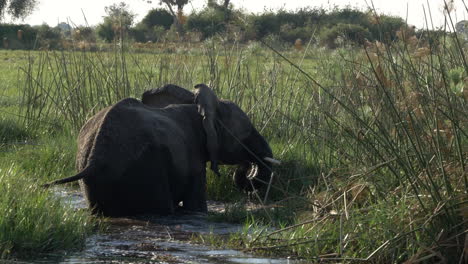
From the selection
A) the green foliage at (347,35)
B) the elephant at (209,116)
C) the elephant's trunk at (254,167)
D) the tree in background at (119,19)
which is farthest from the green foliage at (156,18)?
the elephant at (209,116)

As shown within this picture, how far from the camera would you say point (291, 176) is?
8.20m

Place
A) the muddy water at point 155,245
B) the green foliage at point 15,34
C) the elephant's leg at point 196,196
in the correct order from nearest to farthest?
the muddy water at point 155,245
the elephant's leg at point 196,196
the green foliage at point 15,34

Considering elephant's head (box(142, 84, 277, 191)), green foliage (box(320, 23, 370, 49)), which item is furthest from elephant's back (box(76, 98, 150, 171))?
green foliage (box(320, 23, 370, 49))

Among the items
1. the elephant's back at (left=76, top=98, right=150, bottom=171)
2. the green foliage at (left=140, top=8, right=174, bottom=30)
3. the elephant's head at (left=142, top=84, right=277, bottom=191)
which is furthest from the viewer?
the green foliage at (left=140, top=8, right=174, bottom=30)

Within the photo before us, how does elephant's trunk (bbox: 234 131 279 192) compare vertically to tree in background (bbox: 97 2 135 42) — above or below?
below

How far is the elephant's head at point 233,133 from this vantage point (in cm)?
792

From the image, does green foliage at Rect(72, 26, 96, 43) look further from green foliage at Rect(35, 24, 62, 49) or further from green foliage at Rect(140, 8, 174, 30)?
green foliage at Rect(140, 8, 174, 30)

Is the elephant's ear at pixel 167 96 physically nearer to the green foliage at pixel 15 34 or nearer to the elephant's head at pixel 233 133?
the elephant's head at pixel 233 133

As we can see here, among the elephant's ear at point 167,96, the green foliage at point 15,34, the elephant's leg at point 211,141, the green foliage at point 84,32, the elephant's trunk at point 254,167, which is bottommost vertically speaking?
the green foliage at point 15,34

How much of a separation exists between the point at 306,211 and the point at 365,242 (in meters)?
1.80

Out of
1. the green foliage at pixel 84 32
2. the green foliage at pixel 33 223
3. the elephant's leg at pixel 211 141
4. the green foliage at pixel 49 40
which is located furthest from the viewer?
the green foliage at pixel 49 40

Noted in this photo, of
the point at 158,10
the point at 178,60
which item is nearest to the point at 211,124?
the point at 178,60

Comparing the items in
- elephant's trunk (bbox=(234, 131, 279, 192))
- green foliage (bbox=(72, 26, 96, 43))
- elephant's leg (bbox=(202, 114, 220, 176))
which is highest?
green foliage (bbox=(72, 26, 96, 43))

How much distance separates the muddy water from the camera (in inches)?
197
